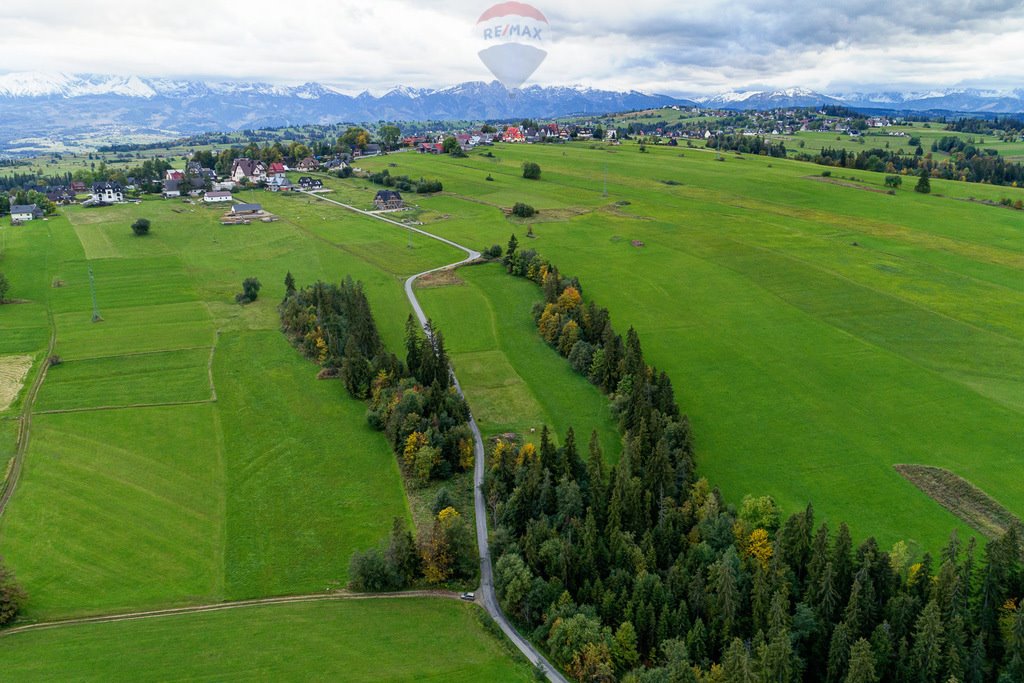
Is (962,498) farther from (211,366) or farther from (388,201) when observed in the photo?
(388,201)

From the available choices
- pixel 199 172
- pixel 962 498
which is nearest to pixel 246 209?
pixel 199 172

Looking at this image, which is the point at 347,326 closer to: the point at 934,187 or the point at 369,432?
the point at 369,432

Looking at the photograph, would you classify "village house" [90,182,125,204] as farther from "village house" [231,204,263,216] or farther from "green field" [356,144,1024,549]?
"green field" [356,144,1024,549]

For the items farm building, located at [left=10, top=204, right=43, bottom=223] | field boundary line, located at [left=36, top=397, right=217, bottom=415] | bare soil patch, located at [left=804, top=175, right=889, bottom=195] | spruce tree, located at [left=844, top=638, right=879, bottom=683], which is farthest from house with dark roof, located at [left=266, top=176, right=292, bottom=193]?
spruce tree, located at [left=844, top=638, right=879, bottom=683]

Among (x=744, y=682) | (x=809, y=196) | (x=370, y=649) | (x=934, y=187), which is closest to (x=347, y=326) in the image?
(x=370, y=649)

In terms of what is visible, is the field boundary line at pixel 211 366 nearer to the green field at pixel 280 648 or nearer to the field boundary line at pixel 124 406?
the field boundary line at pixel 124 406

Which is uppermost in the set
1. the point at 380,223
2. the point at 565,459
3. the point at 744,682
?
the point at 380,223
